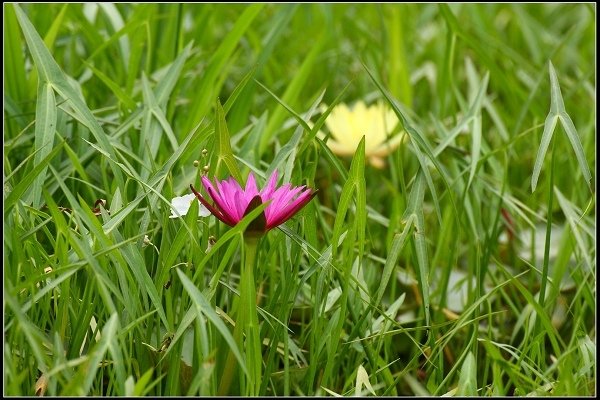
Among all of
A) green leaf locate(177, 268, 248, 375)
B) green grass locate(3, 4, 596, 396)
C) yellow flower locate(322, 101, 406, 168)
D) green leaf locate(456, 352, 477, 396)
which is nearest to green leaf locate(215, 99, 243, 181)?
green grass locate(3, 4, 596, 396)

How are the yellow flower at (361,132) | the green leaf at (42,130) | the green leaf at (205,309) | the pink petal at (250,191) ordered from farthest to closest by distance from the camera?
the yellow flower at (361,132)
the green leaf at (42,130)
the pink petal at (250,191)
the green leaf at (205,309)

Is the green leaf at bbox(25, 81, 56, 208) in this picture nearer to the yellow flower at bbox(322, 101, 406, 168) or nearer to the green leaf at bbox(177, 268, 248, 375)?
the green leaf at bbox(177, 268, 248, 375)

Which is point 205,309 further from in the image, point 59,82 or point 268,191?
point 59,82

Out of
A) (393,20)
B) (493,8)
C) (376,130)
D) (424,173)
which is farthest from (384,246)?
(493,8)

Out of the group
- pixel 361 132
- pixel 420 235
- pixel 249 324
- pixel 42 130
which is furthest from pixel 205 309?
pixel 361 132

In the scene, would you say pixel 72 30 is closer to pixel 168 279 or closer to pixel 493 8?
pixel 168 279

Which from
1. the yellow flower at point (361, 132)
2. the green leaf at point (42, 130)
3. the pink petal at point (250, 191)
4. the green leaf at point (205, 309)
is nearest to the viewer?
the green leaf at point (205, 309)

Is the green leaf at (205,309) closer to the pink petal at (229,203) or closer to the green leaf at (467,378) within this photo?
the pink petal at (229,203)

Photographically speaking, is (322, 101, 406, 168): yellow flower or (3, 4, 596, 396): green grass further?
(322, 101, 406, 168): yellow flower

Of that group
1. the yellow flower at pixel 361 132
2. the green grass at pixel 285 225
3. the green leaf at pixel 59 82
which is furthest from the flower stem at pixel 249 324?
the yellow flower at pixel 361 132
